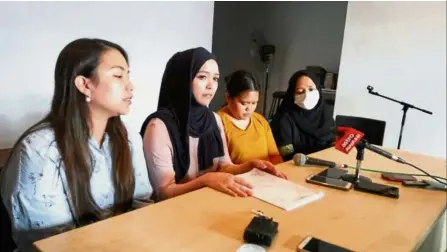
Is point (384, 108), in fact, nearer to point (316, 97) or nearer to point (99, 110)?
point (316, 97)

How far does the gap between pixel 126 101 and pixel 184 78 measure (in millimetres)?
319

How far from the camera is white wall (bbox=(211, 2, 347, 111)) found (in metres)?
4.48

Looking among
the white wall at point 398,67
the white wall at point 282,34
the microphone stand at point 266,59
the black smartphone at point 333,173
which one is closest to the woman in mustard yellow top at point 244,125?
the black smartphone at point 333,173

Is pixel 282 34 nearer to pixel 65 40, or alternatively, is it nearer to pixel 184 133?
pixel 65 40

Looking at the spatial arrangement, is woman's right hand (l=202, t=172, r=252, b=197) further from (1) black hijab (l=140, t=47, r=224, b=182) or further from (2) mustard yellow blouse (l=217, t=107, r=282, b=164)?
(2) mustard yellow blouse (l=217, t=107, r=282, b=164)

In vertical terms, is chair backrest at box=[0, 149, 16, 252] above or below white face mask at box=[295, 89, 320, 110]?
below

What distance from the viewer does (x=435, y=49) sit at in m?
2.99

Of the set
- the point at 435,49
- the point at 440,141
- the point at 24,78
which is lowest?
the point at 440,141

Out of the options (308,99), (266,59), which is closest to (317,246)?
(308,99)

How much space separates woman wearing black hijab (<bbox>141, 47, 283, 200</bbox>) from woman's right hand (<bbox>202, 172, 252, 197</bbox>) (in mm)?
19

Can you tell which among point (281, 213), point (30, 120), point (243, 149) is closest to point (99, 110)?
point (281, 213)

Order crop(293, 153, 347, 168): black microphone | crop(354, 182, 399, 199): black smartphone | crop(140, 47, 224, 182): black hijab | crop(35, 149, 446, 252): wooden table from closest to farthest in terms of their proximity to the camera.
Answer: crop(35, 149, 446, 252): wooden table
crop(354, 182, 399, 199): black smartphone
crop(140, 47, 224, 182): black hijab
crop(293, 153, 347, 168): black microphone

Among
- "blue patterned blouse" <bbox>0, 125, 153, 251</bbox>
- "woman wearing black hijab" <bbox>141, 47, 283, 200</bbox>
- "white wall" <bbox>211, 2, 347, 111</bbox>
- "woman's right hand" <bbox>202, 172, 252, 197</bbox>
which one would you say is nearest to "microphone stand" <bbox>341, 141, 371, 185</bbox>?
"woman wearing black hijab" <bbox>141, 47, 283, 200</bbox>

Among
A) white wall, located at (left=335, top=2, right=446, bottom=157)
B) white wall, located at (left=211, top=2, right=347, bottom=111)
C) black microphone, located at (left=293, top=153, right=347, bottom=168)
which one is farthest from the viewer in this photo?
white wall, located at (left=211, top=2, right=347, bottom=111)
